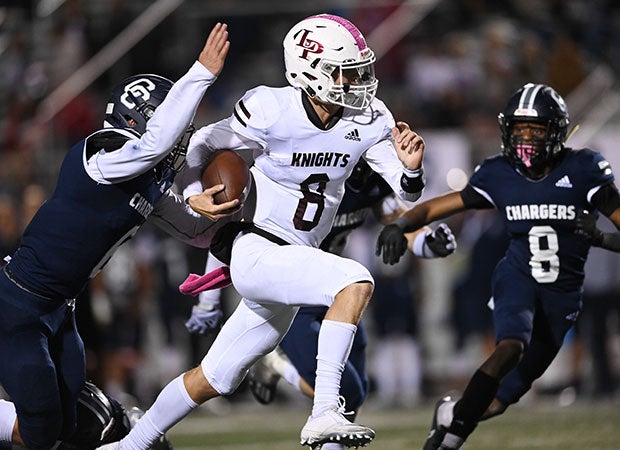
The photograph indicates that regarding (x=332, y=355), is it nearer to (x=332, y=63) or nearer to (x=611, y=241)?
(x=332, y=63)

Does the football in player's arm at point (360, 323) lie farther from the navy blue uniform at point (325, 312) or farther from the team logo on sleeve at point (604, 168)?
the team logo on sleeve at point (604, 168)

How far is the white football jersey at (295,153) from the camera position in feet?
17.5

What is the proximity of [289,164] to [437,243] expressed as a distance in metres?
1.09

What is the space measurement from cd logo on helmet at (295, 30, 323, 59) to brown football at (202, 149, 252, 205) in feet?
1.68

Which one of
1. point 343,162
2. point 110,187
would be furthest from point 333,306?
point 110,187

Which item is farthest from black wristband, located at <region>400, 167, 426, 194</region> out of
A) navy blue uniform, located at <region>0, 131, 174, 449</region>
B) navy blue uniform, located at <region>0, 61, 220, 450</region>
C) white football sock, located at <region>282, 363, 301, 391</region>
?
white football sock, located at <region>282, 363, 301, 391</region>

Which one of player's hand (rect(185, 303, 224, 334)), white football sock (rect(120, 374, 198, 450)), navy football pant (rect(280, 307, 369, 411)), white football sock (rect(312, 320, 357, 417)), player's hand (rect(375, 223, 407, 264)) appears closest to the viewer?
white football sock (rect(312, 320, 357, 417))

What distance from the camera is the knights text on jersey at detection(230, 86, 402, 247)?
5.33 m

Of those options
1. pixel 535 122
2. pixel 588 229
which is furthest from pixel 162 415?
pixel 535 122

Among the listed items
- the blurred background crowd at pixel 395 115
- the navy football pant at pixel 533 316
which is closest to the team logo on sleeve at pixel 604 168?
the navy football pant at pixel 533 316

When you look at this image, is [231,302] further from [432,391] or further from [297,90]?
[297,90]

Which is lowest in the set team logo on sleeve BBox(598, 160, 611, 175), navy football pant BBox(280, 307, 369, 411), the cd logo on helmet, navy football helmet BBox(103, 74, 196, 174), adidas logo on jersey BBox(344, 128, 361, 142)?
navy football pant BBox(280, 307, 369, 411)

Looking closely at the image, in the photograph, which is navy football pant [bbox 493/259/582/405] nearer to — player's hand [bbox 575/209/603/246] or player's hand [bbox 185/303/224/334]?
player's hand [bbox 575/209/603/246]

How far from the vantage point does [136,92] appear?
5316 millimetres
